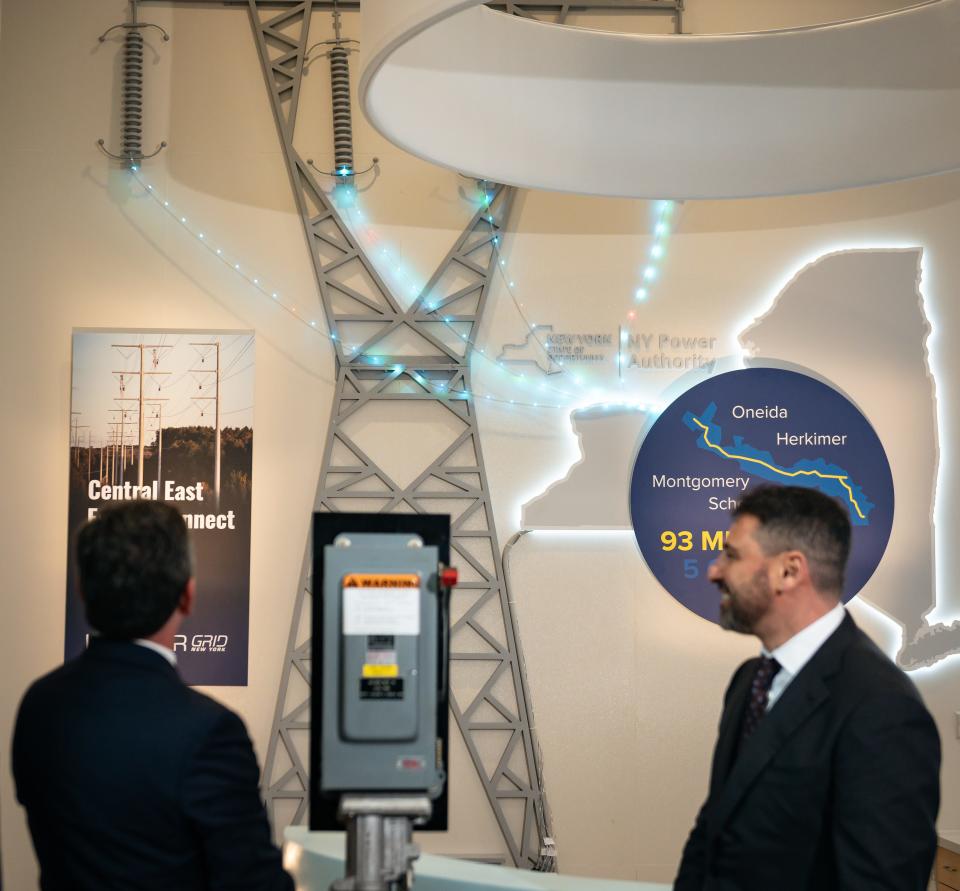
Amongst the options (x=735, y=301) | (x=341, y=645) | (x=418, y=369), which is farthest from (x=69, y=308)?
(x=341, y=645)

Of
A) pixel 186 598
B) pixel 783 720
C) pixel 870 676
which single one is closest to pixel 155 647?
pixel 186 598

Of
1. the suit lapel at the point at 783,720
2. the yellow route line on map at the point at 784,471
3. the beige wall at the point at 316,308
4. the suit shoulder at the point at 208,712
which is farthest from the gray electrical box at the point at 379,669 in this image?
the yellow route line on map at the point at 784,471

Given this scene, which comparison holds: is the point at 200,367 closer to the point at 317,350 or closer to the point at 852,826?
the point at 317,350

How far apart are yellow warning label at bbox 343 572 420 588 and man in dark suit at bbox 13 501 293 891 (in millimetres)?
299

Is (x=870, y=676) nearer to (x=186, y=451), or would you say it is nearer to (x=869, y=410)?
(x=869, y=410)

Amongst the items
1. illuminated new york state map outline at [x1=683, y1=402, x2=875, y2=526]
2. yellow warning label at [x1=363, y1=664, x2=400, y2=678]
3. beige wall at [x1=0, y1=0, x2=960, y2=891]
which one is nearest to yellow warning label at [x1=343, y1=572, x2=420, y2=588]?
yellow warning label at [x1=363, y1=664, x2=400, y2=678]

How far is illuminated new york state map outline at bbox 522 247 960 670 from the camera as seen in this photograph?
5.00m

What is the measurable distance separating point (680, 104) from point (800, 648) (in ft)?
5.12

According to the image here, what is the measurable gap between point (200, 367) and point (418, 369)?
94 centimetres

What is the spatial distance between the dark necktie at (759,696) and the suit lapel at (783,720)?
0.10 meters

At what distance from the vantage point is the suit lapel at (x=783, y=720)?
221 centimetres

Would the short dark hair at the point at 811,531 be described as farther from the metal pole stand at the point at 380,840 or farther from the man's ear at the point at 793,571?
the metal pole stand at the point at 380,840

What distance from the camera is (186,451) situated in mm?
4922

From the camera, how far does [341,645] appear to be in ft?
6.26
